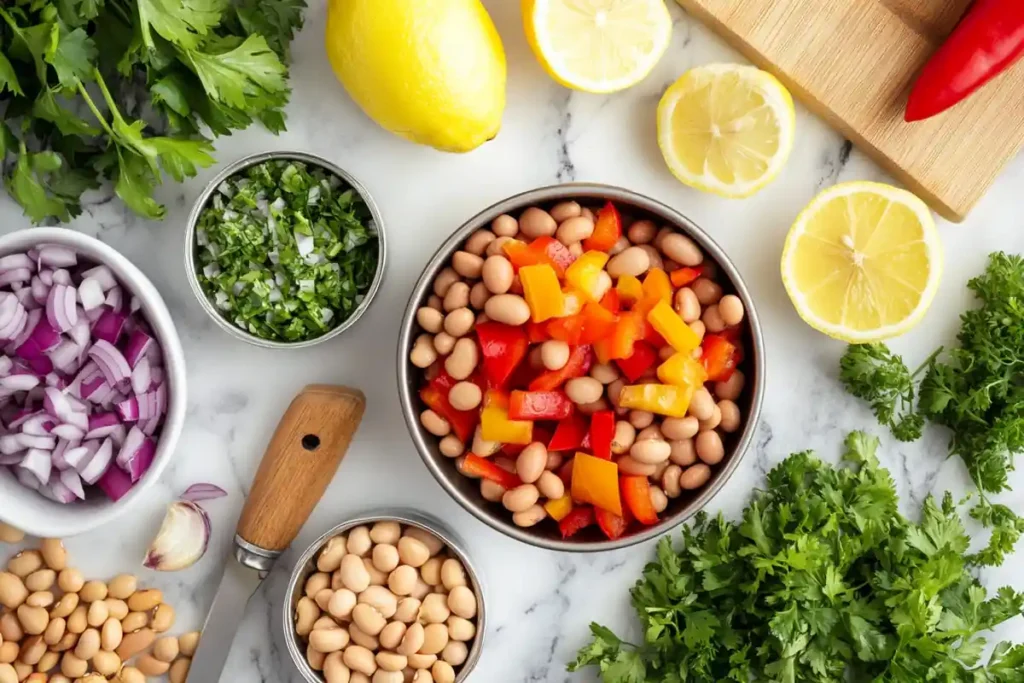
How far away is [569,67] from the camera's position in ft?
5.54

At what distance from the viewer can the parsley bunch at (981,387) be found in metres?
1.77

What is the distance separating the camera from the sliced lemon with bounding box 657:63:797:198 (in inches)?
67.1

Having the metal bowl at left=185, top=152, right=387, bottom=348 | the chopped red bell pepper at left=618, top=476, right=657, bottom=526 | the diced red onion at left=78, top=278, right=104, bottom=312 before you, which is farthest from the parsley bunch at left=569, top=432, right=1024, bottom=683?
the diced red onion at left=78, top=278, right=104, bottom=312

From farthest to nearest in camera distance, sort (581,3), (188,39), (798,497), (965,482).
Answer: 1. (965,482)
2. (798,497)
3. (581,3)
4. (188,39)

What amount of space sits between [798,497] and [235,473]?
1.09m

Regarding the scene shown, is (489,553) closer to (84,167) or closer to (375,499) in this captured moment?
(375,499)

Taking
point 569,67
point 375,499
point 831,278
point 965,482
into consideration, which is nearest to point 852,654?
point 965,482

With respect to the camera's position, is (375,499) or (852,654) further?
(375,499)

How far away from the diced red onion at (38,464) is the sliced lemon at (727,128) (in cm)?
125

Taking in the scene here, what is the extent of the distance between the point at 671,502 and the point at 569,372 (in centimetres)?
30

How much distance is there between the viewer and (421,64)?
1552 millimetres

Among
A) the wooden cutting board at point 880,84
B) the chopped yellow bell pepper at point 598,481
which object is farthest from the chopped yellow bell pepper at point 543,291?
the wooden cutting board at point 880,84

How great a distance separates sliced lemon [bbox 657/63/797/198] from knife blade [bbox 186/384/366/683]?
0.77 meters

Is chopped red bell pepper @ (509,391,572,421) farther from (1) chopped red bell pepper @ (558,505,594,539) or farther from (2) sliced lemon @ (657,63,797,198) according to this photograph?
(2) sliced lemon @ (657,63,797,198)
